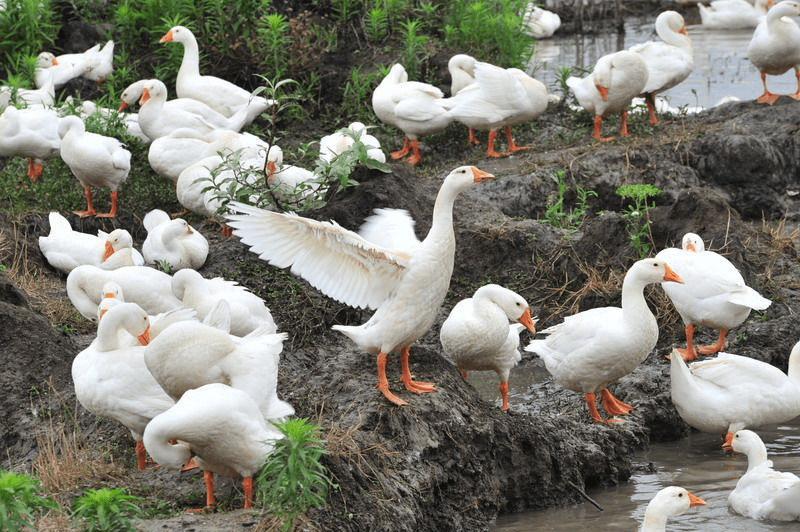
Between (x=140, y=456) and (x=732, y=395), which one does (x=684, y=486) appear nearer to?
(x=732, y=395)

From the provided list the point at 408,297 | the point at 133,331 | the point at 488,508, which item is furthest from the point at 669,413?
the point at 133,331

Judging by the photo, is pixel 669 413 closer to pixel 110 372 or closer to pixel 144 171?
pixel 110 372

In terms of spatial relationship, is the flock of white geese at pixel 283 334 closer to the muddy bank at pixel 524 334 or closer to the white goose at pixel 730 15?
the muddy bank at pixel 524 334

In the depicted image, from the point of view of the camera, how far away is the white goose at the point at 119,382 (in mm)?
6645

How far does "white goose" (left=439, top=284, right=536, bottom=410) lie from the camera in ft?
25.9

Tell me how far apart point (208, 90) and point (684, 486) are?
8.22 meters

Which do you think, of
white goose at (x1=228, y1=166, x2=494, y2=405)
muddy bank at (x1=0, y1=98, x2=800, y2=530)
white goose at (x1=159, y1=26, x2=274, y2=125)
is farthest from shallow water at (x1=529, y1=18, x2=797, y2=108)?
white goose at (x1=228, y1=166, x2=494, y2=405)

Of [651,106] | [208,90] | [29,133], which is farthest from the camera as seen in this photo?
[651,106]

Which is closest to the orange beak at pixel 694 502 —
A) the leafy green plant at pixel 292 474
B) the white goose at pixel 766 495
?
the white goose at pixel 766 495

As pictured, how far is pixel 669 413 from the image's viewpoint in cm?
850

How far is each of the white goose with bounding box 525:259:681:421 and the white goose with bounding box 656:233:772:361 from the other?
0.80m

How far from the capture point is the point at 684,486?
7473 mm

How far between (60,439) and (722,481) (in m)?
4.50

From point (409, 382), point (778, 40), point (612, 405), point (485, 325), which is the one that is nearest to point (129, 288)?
point (409, 382)
